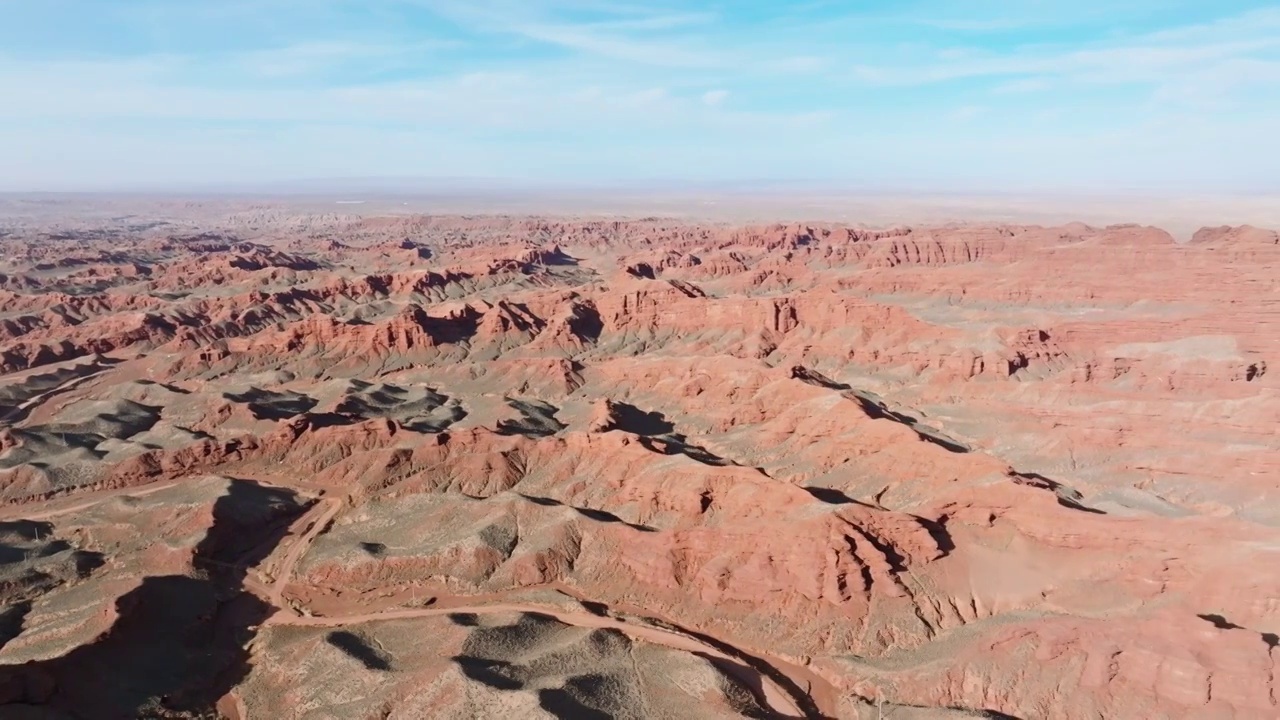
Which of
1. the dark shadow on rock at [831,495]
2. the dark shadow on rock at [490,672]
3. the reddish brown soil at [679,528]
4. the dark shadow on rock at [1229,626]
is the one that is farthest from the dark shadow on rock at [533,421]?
the dark shadow on rock at [1229,626]

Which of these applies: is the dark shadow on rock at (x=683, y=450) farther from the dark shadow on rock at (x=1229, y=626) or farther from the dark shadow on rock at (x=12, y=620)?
the dark shadow on rock at (x=12, y=620)

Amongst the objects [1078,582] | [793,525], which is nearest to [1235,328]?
[1078,582]

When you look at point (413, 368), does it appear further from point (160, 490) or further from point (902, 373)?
point (902, 373)

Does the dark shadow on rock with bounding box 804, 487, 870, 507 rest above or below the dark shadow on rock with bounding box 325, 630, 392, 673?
above

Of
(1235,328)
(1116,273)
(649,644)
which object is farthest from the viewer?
(1116,273)

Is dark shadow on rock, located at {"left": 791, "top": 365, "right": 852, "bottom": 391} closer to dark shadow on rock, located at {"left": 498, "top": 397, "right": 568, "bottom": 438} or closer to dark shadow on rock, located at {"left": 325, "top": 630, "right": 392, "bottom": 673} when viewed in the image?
dark shadow on rock, located at {"left": 498, "top": 397, "right": 568, "bottom": 438}

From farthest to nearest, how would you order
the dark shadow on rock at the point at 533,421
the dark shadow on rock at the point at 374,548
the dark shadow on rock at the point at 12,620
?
the dark shadow on rock at the point at 533,421 → the dark shadow on rock at the point at 374,548 → the dark shadow on rock at the point at 12,620

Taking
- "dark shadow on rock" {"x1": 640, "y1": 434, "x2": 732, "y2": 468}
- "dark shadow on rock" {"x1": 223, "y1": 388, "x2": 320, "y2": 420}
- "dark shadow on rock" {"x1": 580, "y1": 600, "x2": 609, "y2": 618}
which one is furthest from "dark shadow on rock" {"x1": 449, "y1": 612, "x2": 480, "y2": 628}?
"dark shadow on rock" {"x1": 223, "y1": 388, "x2": 320, "y2": 420}
